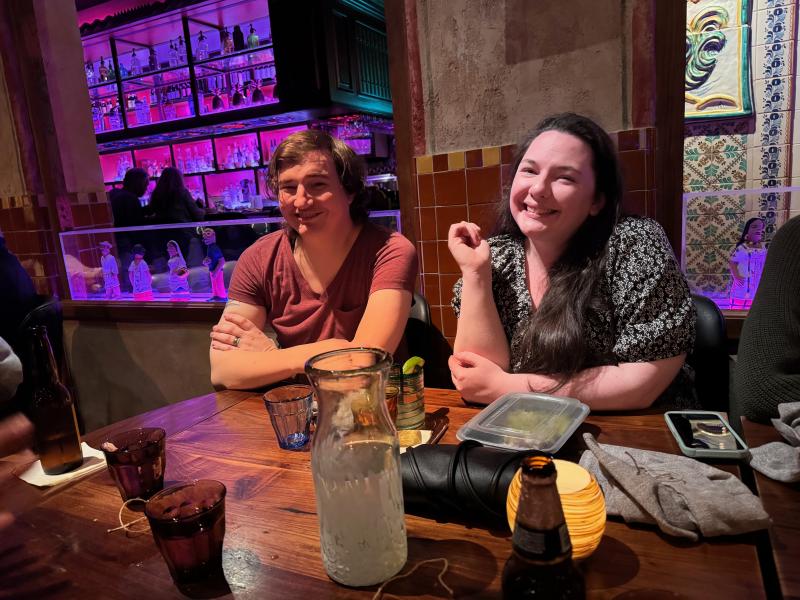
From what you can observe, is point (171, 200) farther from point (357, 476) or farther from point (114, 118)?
point (357, 476)

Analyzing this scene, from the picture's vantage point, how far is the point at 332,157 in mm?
1894

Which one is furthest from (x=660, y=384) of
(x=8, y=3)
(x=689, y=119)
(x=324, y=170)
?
(x=8, y=3)

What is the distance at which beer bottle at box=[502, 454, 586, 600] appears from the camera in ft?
1.80

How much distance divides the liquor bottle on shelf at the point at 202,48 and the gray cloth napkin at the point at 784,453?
5570 mm

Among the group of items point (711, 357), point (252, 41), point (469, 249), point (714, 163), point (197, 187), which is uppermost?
point (252, 41)

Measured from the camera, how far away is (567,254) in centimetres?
166

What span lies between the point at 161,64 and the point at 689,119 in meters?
4.89

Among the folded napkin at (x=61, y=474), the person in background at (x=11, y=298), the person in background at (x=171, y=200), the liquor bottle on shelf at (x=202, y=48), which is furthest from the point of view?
the liquor bottle on shelf at (x=202, y=48)

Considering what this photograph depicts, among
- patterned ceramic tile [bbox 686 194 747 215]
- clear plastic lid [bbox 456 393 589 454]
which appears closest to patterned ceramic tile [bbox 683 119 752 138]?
patterned ceramic tile [bbox 686 194 747 215]

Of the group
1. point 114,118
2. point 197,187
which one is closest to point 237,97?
point 197,187

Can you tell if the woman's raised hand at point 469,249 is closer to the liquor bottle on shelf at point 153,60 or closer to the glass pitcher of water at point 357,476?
the glass pitcher of water at point 357,476

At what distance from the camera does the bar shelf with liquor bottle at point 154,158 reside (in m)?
6.28

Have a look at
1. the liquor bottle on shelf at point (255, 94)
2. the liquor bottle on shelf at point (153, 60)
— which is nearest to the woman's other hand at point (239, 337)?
the liquor bottle on shelf at point (255, 94)

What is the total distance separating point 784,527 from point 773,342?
53 cm
